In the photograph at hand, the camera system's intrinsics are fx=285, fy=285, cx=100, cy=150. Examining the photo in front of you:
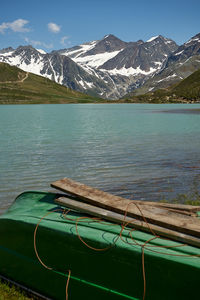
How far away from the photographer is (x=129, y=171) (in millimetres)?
21031

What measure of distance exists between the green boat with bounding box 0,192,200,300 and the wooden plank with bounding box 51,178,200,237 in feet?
1.08

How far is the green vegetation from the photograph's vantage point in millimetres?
6864

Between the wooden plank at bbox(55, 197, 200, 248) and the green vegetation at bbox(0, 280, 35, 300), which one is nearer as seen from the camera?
the wooden plank at bbox(55, 197, 200, 248)

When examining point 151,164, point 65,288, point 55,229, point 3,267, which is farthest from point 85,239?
point 151,164

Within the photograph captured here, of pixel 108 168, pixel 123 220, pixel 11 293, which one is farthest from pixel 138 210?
pixel 108 168

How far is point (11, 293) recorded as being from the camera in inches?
277

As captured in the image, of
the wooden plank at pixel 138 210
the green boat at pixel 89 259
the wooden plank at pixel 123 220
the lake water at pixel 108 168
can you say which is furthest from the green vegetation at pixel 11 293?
the lake water at pixel 108 168

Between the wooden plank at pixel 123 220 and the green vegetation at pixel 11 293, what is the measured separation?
7.64ft

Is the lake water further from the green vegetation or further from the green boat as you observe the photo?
the green boat

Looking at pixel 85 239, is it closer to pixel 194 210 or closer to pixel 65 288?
pixel 65 288

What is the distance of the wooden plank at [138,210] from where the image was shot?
5568 millimetres

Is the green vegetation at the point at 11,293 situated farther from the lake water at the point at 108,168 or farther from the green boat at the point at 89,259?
the lake water at the point at 108,168

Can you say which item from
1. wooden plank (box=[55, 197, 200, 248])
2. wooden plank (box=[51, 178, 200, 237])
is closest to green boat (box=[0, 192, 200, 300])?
wooden plank (box=[55, 197, 200, 248])

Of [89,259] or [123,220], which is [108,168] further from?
[89,259]
